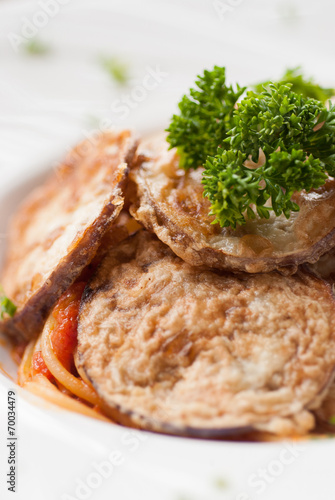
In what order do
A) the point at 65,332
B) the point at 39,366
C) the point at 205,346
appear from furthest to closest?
the point at 39,366 → the point at 65,332 → the point at 205,346

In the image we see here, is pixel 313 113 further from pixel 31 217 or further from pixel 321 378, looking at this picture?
pixel 31 217

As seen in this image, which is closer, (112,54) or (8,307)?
(8,307)

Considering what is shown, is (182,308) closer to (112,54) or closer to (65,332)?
(65,332)

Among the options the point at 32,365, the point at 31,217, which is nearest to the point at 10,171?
the point at 31,217

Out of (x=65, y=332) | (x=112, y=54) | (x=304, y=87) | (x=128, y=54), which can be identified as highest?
(x=128, y=54)

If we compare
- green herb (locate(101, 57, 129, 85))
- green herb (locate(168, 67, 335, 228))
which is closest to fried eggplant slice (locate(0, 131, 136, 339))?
green herb (locate(168, 67, 335, 228))

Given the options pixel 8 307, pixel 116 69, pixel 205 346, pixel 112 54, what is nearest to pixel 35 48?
pixel 112 54
